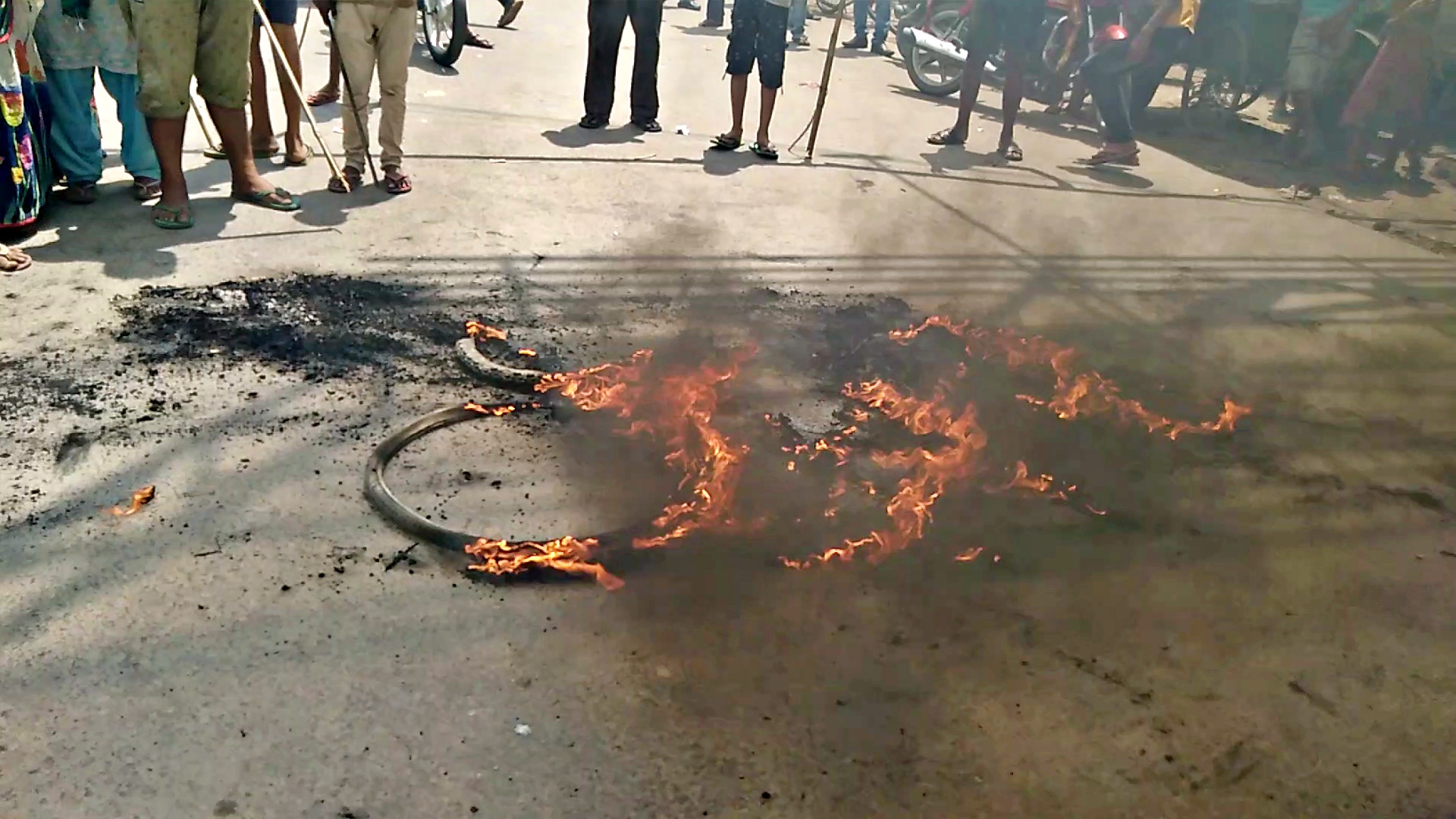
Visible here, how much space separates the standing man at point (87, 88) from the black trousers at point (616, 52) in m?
3.63

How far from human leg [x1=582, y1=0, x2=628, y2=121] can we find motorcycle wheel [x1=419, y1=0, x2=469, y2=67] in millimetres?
2088

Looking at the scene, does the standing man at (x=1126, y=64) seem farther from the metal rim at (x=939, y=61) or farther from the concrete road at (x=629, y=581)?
the concrete road at (x=629, y=581)

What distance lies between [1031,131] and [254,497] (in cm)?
938

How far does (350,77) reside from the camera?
608 centimetres

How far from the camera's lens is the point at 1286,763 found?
2.61 m

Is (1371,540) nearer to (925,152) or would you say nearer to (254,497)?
(254,497)

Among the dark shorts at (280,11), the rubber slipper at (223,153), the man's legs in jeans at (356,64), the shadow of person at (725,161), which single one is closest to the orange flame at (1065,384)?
the shadow of person at (725,161)

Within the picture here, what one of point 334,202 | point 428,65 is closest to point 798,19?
point 428,65

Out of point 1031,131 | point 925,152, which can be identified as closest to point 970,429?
point 925,152

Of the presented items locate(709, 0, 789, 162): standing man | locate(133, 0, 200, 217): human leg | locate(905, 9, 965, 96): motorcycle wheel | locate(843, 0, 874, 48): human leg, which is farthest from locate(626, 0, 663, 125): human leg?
locate(843, 0, 874, 48): human leg

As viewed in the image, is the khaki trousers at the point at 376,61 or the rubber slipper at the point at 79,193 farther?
the khaki trousers at the point at 376,61

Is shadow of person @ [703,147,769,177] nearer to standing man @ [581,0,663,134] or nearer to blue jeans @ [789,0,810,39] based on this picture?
standing man @ [581,0,663,134]

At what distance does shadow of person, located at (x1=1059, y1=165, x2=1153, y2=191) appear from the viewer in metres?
8.83

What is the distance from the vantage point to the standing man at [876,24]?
47.1 ft
